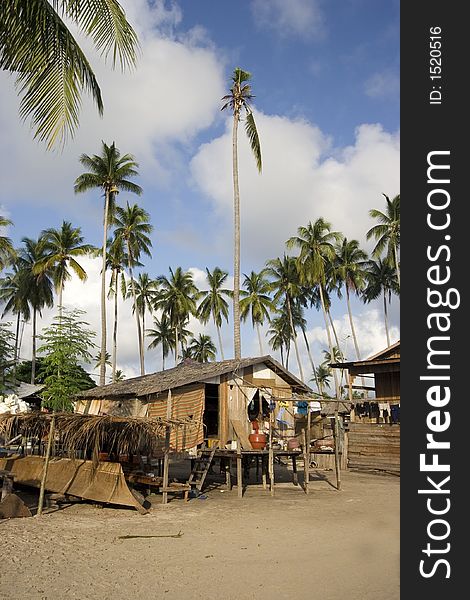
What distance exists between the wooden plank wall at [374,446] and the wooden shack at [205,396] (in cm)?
269

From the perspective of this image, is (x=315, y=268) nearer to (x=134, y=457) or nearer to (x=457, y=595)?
(x=134, y=457)

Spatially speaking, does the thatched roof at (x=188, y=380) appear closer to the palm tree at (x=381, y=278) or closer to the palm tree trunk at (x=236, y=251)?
the palm tree trunk at (x=236, y=251)

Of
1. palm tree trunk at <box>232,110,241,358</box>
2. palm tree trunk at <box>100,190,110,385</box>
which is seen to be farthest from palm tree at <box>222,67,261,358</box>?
palm tree trunk at <box>100,190,110,385</box>

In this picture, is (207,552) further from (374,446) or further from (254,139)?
(254,139)

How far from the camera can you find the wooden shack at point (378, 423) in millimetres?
20812

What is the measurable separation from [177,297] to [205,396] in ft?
98.1

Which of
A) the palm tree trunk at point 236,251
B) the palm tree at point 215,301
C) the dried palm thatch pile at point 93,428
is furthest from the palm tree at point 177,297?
the dried palm thatch pile at point 93,428

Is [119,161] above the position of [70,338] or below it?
above

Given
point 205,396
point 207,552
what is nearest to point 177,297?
point 205,396

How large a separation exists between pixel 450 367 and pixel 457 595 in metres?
1.88

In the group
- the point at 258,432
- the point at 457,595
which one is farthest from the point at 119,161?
the point at 457,595

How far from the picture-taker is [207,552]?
8.91 metres

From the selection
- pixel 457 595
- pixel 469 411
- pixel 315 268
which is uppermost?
pixel 315 268

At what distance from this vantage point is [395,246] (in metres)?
40.3
